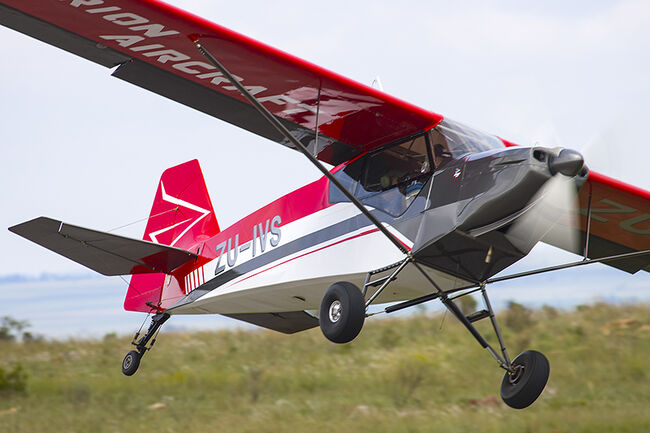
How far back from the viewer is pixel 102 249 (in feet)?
29.0

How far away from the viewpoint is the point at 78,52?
6516 millimetres

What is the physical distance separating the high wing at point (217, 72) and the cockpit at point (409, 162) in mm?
134

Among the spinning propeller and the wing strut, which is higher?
the wing strut

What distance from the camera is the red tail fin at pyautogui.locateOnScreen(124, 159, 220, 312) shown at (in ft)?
34.2

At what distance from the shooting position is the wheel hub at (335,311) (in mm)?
6488

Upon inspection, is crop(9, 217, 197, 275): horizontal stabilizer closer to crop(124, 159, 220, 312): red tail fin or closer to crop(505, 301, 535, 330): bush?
crop(124, 159, 220, 312): red tail fin

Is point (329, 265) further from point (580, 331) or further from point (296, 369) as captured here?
point (580, 331)

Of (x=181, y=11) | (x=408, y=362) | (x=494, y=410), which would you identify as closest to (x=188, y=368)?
(x=408, y=362)

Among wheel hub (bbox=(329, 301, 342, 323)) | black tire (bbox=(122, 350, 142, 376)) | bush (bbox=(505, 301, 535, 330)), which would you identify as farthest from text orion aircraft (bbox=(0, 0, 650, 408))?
bush (bbox=(505, 301, 535, 330))

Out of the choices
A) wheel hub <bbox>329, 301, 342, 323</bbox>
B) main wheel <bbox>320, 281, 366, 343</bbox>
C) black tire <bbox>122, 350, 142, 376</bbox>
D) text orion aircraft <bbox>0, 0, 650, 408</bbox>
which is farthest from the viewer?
black tire <bbox>122, 350, 142, 376</bbox>

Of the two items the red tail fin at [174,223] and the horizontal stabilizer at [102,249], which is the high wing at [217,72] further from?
the red tail fin at [174,223]

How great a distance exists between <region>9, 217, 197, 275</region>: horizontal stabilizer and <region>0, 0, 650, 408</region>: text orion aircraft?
3cm

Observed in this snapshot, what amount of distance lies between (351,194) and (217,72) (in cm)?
175

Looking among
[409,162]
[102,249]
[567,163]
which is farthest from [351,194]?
[102,249]
